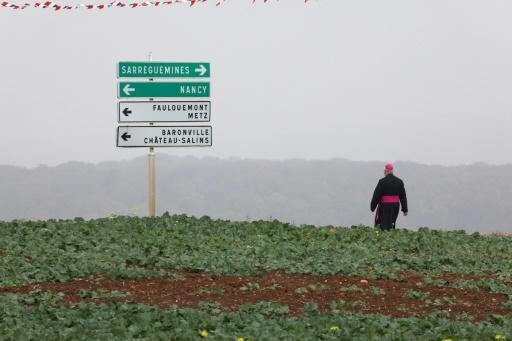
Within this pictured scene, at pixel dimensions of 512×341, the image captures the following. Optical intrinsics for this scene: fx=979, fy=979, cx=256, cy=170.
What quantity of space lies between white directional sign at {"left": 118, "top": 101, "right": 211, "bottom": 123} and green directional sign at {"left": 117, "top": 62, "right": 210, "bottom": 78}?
26.0 inches

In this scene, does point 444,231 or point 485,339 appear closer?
point 485,339

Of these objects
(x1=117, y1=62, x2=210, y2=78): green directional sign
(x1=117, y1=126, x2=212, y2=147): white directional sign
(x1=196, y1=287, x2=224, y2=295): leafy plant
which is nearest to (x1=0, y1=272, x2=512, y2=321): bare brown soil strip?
(x1=196, y1=287, x2=224, y2=295): leafy plant

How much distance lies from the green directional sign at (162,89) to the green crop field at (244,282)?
327cm

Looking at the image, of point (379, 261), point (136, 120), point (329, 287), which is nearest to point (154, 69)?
point (136, 120)

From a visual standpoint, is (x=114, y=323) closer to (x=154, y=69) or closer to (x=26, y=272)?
(x=26, y=272)

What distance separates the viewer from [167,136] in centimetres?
2430

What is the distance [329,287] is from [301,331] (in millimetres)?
3639

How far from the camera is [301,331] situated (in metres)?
10.6

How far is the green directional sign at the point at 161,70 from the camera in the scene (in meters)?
23.8

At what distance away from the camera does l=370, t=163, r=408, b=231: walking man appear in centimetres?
2369

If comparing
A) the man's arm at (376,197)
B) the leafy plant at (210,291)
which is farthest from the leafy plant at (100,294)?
the man's arm at (376,197)

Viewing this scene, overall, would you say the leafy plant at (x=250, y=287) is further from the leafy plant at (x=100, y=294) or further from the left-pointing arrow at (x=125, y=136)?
the left-pointing arrow at (x=125, y=136)

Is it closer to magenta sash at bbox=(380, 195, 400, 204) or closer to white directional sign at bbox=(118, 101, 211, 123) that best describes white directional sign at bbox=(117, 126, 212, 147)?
white directional sign at bbox=(118, 101, 211, 123)

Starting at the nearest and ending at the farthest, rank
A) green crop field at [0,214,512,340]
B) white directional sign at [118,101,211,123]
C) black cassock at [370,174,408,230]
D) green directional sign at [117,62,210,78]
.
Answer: green crop field at [0,214,512,340], black cassock at [370,174,408,230], green directional sign at [117,62,210,78], white directional sign at [118,101,211,123]
